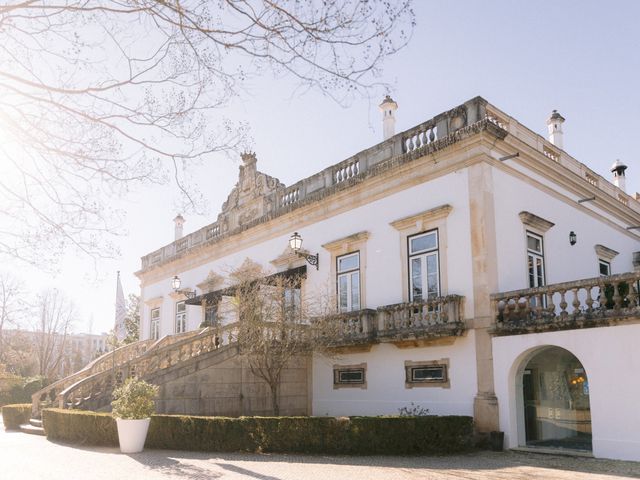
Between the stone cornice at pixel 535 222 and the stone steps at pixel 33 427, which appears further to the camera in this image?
the stone steps at pixel 33 427

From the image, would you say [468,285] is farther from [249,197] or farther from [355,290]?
[249,197]

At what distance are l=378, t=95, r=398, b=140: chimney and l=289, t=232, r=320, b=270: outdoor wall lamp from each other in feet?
12.4

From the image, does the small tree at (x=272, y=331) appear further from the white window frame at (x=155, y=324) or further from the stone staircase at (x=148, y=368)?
the white window frame at (x=155, y=324)

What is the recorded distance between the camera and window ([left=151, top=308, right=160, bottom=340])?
2782cm

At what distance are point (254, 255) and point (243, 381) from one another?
608 cm

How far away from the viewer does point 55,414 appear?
1451 cm

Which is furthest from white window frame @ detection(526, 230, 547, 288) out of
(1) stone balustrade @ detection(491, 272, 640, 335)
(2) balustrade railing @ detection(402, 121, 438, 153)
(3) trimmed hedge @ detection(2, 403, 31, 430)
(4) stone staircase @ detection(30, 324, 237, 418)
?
(3) trimmed hedge @ detection(2, 403, 31, 430)

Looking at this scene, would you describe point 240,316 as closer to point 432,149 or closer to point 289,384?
point 289,384

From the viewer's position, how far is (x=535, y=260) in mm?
14805

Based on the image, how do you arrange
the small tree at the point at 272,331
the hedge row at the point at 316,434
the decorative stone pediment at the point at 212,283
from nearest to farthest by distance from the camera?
the hedge row at the point at 316,434
the small tree at the point at 272,331
the decorative stone pediment at the point at 212,283

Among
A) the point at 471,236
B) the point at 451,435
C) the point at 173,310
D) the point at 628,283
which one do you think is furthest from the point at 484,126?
the point at 173,310

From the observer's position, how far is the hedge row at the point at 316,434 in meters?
11.3

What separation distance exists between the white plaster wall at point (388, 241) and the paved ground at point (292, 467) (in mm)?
3810

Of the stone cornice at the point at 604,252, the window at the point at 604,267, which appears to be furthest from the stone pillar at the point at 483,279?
the window at the point at 604,267
